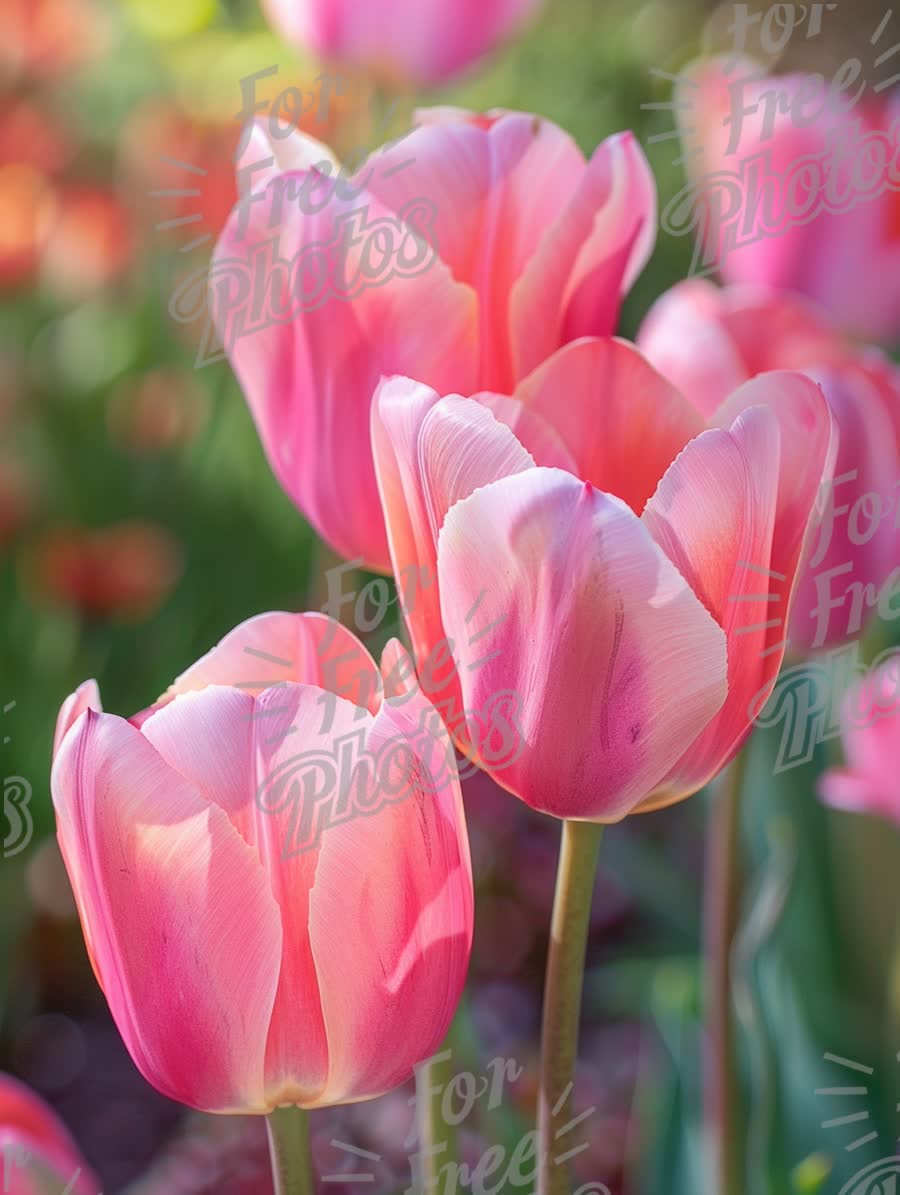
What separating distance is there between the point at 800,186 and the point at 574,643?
0.45 m

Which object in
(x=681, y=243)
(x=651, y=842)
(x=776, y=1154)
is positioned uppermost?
(x=681, y=243)

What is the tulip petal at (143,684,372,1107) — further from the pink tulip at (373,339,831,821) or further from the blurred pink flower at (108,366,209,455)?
the blurred pink flower at (108,366,209,455)

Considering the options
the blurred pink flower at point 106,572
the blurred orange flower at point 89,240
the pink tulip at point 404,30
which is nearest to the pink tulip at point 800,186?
the pink tulip at point 404,30

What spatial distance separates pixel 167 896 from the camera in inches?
10.2

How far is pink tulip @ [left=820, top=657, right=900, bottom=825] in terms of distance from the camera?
19.1 inches

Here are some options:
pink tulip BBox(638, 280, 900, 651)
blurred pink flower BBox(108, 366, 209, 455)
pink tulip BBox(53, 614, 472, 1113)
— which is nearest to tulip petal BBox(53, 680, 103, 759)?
pink tulip BBox(53, 614, 472, 1113)

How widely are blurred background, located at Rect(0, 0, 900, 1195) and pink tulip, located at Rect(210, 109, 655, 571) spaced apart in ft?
0.84

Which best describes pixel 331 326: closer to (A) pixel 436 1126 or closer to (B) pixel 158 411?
(A) pixel 436 1126

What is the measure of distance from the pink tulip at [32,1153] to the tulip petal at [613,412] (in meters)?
0.19

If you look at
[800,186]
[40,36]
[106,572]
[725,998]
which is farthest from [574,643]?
[40,36]

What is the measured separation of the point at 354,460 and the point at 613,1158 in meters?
0.56

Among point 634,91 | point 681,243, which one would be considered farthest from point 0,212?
point 634,91

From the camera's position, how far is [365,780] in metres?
0.26

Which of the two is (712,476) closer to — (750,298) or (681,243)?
(750,298)
